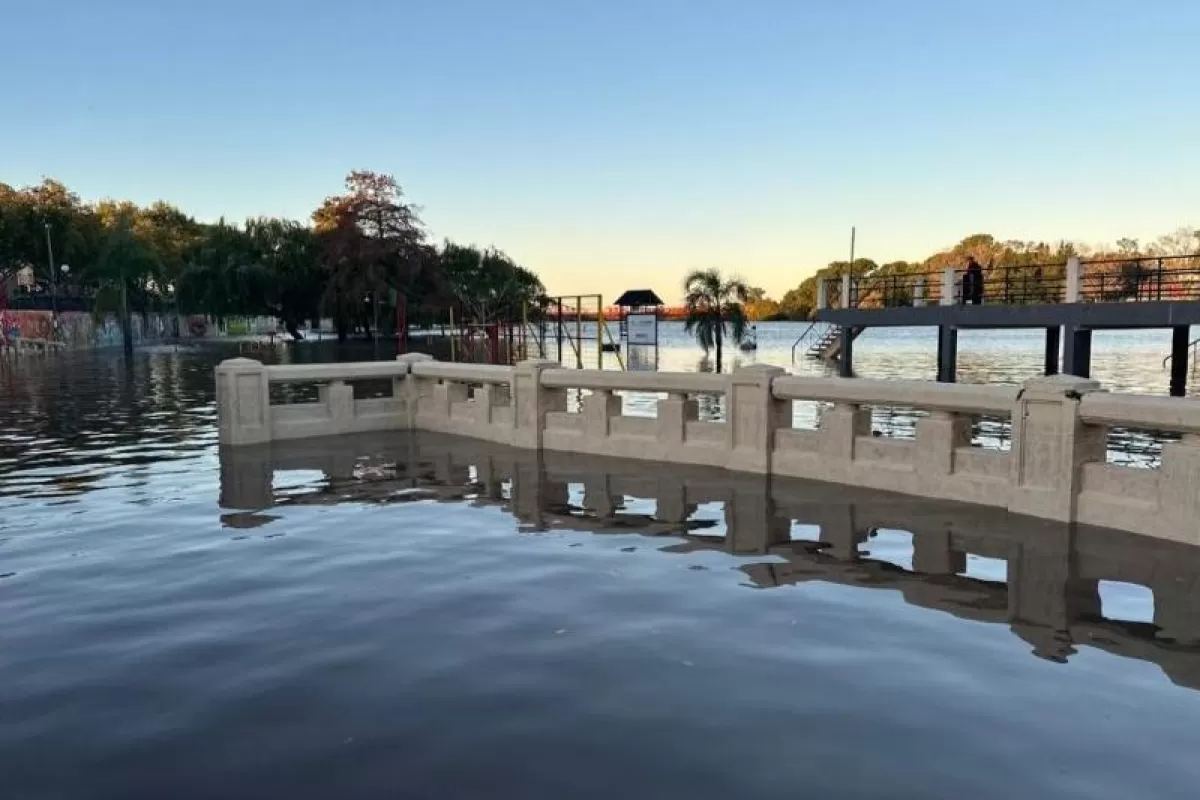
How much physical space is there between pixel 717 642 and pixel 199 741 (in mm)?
3005

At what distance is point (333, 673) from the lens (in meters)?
5.37

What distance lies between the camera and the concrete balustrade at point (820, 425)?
8.28 meters

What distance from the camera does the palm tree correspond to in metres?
44.7

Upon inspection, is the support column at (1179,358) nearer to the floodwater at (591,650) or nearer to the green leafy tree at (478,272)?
the floodwater at (591,650)

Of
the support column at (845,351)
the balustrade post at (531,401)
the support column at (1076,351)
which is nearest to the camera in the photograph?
the balustrade post at (531,401)

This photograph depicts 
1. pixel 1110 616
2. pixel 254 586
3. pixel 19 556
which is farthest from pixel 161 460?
pixel 1110 616

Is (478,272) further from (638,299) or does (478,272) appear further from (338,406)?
(338,406)

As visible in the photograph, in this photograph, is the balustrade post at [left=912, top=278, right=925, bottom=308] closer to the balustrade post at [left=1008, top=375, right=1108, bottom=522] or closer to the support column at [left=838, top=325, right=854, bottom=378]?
the support column at [left=838, top=325, right=854, bottom=378]

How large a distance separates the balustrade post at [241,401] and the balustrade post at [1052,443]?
11.6 meters

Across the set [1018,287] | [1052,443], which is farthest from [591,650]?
[1018,287]

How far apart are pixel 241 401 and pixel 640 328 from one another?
17388 mm

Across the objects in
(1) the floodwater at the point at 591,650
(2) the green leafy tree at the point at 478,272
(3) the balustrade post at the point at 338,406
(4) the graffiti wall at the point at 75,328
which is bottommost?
(1) the floodwater at the point at 591,650

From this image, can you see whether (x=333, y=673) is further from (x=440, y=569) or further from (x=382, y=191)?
(x=382, y=191)

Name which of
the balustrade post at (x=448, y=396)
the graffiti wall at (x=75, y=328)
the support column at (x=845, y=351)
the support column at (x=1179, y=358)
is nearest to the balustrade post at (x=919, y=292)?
the support column at (x=845, y=351)
